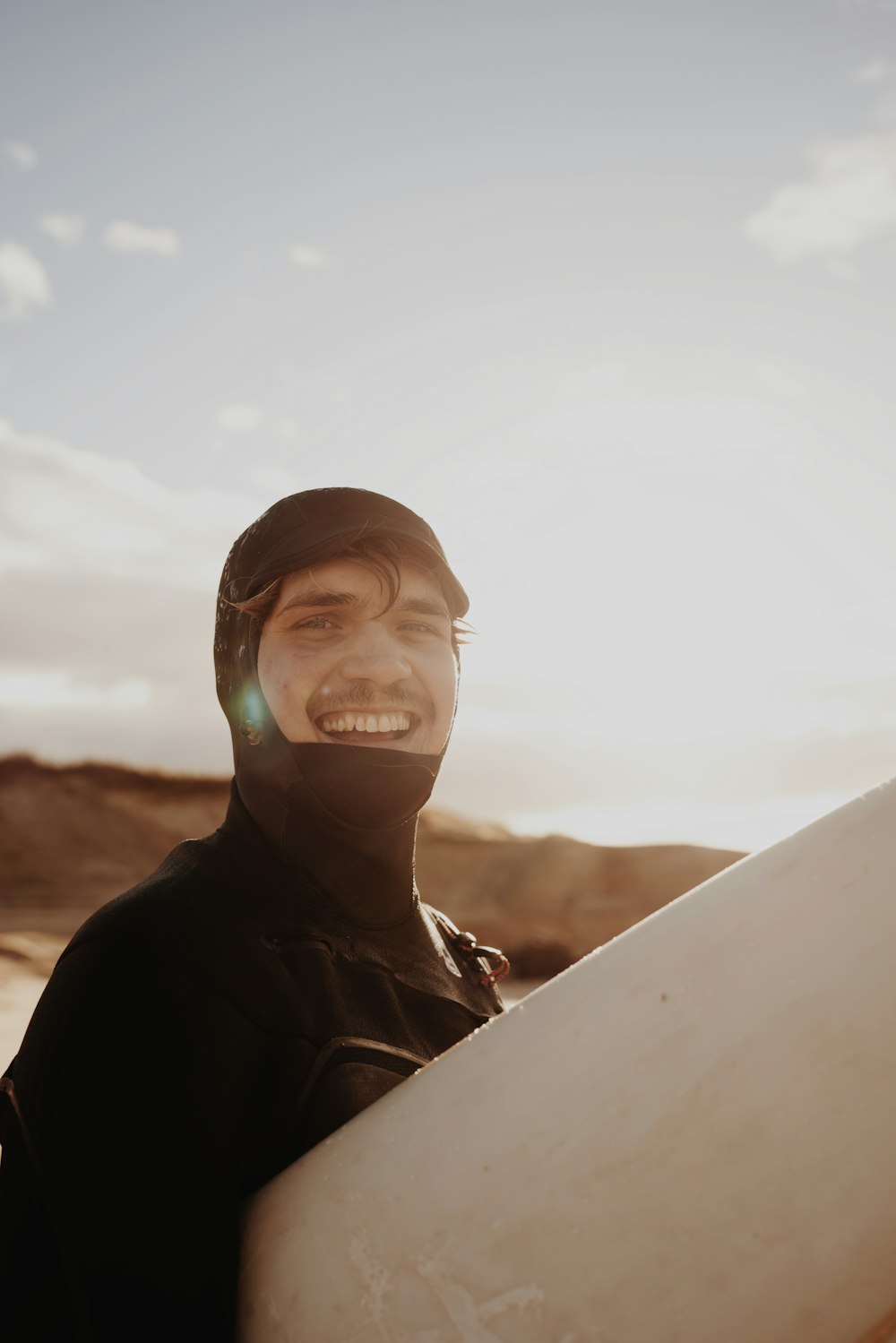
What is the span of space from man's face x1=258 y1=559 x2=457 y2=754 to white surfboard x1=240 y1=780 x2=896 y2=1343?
67cm

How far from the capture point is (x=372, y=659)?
1.82 meters

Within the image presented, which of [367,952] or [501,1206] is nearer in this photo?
[501,1206]

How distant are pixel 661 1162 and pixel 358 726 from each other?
36.9 inches

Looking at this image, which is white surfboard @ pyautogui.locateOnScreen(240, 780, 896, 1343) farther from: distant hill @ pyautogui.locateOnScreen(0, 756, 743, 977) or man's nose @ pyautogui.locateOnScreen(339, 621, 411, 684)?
distant hill @ pyautogui.locateOnScreen(0, 756, 743, 977)

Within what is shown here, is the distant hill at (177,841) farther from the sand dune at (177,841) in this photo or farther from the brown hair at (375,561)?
the brown hair at (375,561)

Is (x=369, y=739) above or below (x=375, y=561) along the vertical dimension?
below

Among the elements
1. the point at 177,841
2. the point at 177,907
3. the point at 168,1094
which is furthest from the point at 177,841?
the point at 168,1094

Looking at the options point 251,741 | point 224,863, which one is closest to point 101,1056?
point 224,863

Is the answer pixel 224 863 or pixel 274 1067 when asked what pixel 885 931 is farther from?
pixel 224 863

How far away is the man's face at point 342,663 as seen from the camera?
1.83m

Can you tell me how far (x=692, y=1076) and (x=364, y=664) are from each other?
3.03 feet

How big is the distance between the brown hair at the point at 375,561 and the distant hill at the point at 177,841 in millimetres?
23027

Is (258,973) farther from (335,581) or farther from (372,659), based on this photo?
(335,581)

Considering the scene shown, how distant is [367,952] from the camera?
1.74 metres
